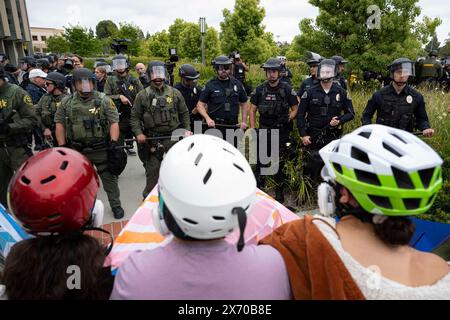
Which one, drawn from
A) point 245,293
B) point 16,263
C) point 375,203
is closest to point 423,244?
point 375,203

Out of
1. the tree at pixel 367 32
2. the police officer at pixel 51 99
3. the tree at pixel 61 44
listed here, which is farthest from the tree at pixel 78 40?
the police officer at pixel 51 99

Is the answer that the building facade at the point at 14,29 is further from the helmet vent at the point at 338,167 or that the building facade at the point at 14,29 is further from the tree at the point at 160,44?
the helmet vent at the point at 338,167

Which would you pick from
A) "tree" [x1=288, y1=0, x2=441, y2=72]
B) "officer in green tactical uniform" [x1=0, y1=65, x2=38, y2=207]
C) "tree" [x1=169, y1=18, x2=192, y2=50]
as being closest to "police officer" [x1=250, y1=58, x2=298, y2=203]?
"officer in green tactical uniform" [x1=0, y1=65, x2=38, y2=207]

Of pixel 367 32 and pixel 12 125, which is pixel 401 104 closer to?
pixel 12 125

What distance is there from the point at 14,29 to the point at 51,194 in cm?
4231

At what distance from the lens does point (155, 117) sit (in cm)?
481

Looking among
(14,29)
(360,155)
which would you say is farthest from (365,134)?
(14,29)

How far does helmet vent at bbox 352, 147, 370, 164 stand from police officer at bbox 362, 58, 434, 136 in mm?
3676

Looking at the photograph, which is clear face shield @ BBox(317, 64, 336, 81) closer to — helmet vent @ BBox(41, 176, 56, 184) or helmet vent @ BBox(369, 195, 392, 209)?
helmet vent @ BBox(369, 195, 392, 209)

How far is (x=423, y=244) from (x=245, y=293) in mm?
1454

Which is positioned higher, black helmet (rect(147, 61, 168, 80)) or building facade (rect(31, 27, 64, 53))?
building facade (rect(31, 27, 64, 53))

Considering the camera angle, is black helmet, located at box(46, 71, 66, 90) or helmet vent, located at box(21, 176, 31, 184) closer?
helmet vent, located at box(21, 176, 31, 184)

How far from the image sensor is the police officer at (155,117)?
15.7 feet

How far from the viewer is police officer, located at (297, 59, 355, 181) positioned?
4801 mm
